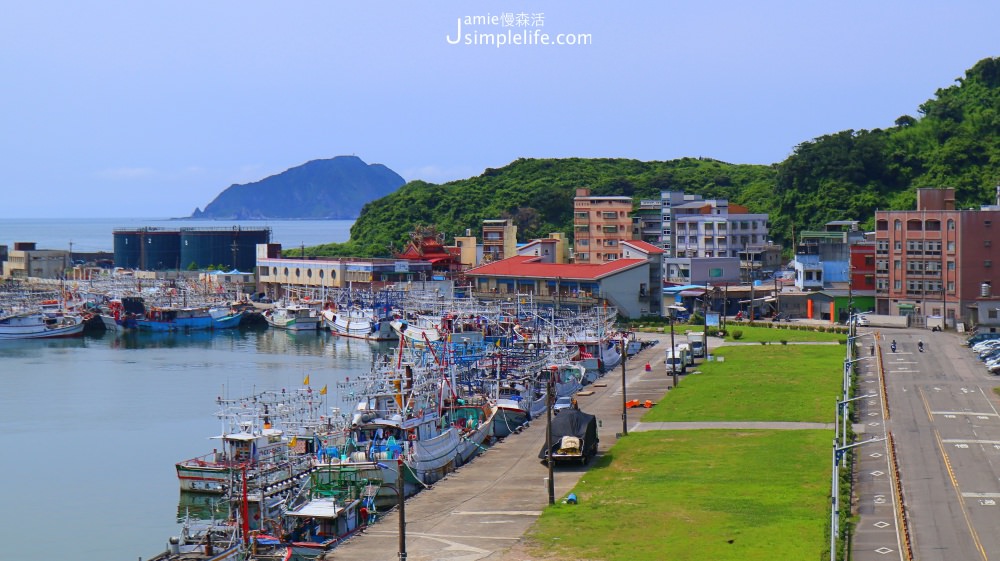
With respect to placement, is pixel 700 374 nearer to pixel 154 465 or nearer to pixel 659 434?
pixel 659 434

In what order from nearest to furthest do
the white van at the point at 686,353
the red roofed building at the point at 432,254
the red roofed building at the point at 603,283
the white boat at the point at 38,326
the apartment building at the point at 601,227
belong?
the white van at the point at 686,353 → the red roofed building at the point at 603,283 → the white boat at the point at 38,326 → the apartment building at the point at 601,227 → the red roofed building at the point at 432,254

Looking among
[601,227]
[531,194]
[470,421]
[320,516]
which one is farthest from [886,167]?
[320,516]

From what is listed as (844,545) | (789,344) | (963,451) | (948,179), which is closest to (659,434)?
(963,451)

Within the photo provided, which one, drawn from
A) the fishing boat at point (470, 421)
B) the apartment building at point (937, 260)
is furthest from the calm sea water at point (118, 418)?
the apartment building at point (937, 260)

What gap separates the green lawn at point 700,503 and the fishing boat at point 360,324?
196 ft

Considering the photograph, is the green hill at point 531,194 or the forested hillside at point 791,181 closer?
the forested hillside at point 791,181

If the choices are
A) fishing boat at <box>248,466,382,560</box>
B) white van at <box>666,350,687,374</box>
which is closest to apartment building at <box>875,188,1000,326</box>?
white van at <box>666,350,687,374</box>

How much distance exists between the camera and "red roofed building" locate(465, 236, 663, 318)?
4131 inches

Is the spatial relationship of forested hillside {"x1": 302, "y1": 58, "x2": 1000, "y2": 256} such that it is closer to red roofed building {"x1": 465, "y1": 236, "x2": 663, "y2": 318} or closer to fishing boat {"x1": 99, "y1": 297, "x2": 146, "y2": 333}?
red roofed building {"x1": 465, "y1": 236, "x2": 663, "y2": 318}

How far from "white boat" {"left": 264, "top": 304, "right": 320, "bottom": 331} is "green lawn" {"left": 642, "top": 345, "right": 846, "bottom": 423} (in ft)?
160

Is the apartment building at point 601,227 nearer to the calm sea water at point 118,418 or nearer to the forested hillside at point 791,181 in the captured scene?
the forested hillside at point 791,181

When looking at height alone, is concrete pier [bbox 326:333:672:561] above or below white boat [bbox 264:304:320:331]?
below

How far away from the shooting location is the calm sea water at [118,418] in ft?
144

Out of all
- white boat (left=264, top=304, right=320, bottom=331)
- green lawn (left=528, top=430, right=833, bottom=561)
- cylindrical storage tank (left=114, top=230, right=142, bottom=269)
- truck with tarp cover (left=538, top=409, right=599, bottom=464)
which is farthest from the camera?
cylindrical storage tank (left=114, top=230, right=142, bottom=269)
